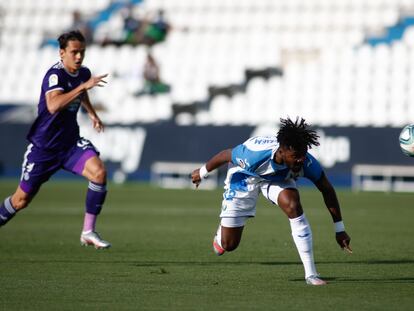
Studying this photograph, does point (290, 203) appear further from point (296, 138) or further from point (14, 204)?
Answer: point (14, 204)

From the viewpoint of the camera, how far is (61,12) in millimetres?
39812

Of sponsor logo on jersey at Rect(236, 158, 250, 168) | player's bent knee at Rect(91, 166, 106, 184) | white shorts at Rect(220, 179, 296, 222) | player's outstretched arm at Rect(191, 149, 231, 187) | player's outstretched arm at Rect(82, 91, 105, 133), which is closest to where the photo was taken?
sponsor logo on jersey at Rect(236, 158, 250, 168)

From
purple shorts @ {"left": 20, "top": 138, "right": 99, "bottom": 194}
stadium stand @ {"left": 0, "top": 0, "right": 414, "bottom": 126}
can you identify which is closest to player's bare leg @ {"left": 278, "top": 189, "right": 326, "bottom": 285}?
purple shorts @ {"left": 20, "top": 138, "right": 99, "bottom": 194}

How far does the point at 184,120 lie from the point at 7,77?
29.6ft

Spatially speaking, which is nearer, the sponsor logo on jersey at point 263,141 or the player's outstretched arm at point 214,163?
the sponsor logo on jersey at point 263,141

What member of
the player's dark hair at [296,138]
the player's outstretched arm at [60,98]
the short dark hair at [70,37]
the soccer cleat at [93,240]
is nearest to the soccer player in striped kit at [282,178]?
the player's dark hair at [296,138]

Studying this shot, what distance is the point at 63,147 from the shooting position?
11164mm

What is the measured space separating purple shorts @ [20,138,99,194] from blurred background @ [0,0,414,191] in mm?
17544

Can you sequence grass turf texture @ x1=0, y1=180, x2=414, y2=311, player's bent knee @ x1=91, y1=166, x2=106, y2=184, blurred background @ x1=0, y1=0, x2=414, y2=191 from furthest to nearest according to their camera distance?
blurred background @ x1=0, y1=0, x2=414, y2=191 < player's bent knee @ x1=91, y1=166, x2=106, y2=184 < grass turf texture @ x1=0, y1=180, x2=414, y2=311

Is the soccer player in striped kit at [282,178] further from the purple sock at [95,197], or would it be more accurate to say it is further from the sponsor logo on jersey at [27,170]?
the sponsor logo on jersey at [27,170]

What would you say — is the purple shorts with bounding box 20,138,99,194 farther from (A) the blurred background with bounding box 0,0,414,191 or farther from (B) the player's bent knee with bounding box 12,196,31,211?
(A) the blurred background with bounding box 0,0,414,191

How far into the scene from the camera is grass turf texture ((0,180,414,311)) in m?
7.80

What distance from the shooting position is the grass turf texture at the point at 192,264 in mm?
7801

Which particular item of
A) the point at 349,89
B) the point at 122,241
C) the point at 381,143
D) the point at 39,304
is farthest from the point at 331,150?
the point at 39,304
